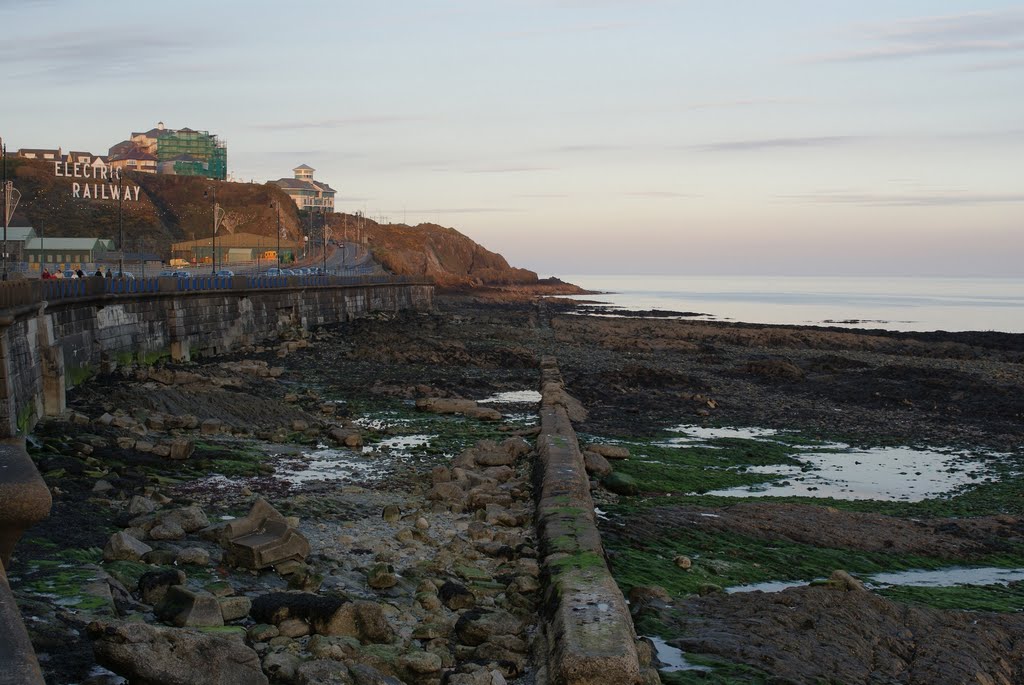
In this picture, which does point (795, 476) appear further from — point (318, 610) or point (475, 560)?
point (318, 610)

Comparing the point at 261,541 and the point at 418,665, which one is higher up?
the point at 261,541

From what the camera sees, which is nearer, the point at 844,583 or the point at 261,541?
the point at 844,583

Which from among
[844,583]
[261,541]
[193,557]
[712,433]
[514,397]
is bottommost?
[712,433]

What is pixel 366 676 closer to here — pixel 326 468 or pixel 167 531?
pixel 167 531

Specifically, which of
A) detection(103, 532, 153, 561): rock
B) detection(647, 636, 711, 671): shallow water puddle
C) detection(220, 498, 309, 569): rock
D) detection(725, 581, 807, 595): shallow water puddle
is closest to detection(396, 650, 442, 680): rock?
detection(647, 636, 711, 671): shallow water puddle

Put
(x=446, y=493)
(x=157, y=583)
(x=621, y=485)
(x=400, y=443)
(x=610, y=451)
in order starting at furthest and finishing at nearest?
(x=400, y=443) → (x=610, y=451) → (x=621, y=485) → (x=446, y=493) → (x=157, y=583)

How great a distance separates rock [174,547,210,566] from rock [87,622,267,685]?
3.22 m

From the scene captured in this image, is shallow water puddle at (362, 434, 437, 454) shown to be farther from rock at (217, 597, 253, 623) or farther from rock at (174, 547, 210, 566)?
rock at (217, 597, 253, 623)

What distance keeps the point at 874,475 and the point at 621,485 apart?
6582 mm

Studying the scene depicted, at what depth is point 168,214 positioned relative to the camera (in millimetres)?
161875

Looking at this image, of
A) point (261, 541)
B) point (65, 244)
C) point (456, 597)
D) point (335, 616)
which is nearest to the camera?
point (335, 616)

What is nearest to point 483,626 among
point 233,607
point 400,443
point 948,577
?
point 233,607

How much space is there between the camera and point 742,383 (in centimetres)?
3675

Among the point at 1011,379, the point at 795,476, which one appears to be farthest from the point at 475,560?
the point at 1011,379
